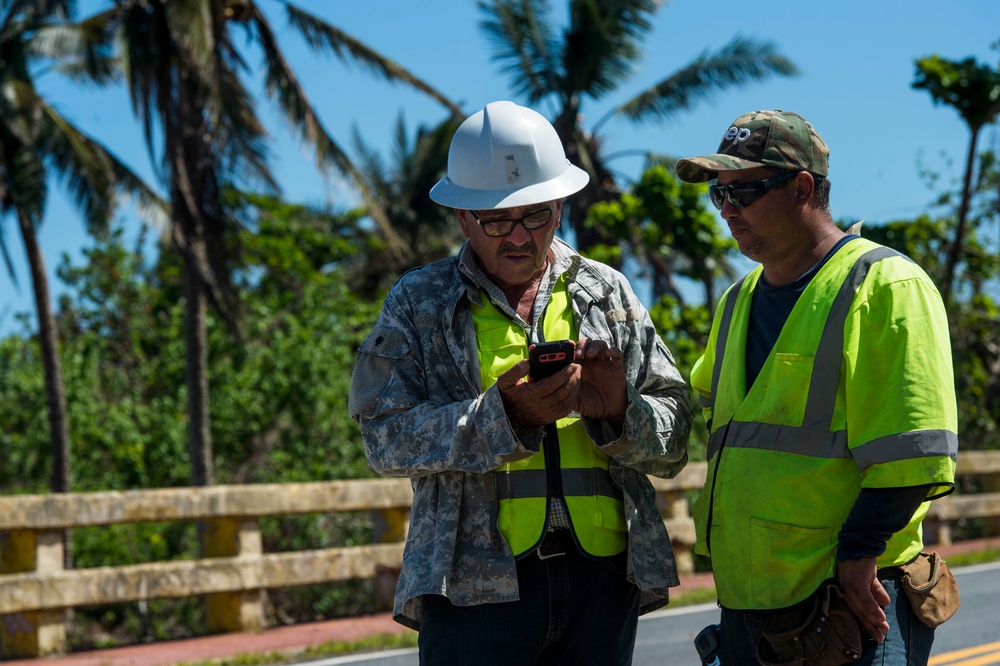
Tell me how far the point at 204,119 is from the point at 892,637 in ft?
42.0

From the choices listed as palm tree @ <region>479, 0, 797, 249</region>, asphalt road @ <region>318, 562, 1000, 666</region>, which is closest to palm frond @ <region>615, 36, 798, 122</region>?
palm tree @ <region>479, 0, 797, 249</region>

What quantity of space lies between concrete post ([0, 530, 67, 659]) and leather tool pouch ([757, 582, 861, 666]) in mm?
5893

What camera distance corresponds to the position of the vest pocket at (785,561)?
114 inches

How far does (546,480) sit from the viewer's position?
9.96ft

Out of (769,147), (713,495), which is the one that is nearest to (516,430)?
(713,495)

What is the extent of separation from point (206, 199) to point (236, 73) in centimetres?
192

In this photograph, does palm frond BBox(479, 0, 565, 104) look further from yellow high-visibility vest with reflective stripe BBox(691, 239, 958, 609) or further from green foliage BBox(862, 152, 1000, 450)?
yellow high-visibility vest with reflective stripe BBox(691, 239, 958, 609)

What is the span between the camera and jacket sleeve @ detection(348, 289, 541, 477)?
2916 millimetres

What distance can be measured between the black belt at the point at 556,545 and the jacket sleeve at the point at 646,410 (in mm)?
234

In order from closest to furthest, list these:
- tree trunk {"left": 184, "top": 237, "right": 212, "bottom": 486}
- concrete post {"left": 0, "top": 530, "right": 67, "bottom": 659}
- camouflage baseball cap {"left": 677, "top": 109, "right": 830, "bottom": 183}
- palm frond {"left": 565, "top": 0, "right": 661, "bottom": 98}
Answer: camouflage baseball cap {"left": 677, "top": 109, "right": 830, "bottom": 183} → concrete post {"left": 0, "top": 530, "right": 67, "bottom": 659} → tree trunk {"left": 184, "top": 237, "right": 212, "bottom": 486} → palm frond {"left": 565, "top": 0, "right": 661, "bottom": 98}

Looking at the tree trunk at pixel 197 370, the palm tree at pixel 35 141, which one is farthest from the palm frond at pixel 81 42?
the tree trunk at pixel 197 370

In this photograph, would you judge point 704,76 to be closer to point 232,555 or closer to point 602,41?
point 602,41

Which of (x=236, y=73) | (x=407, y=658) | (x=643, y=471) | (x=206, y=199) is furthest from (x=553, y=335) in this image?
(x=236, y=73)

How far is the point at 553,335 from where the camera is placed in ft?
10.4
